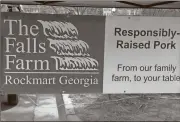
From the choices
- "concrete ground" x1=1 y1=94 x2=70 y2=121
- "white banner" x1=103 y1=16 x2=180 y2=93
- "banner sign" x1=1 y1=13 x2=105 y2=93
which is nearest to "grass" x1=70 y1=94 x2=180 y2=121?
"concrete ground" x1=1 y1=94 x2=70 y2=121

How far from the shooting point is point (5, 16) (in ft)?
10.6

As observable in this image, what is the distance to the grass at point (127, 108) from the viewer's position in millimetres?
9461

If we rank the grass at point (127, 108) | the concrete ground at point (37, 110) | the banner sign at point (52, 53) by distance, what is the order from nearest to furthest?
the banner sign at point (52, 53)
the concrete ground at point (37, 110)
the grass at point (127, 108)

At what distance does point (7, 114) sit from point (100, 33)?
614 cm

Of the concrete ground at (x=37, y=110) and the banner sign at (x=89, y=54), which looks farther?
the concrete ground at (x=37, y=110)

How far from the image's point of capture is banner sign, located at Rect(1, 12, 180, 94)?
130 inches

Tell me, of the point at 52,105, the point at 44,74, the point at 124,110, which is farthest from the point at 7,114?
the point at 44,74

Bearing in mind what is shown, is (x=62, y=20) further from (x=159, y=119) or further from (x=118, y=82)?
(x=159, y=119)

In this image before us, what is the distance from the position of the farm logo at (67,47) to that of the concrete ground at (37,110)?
538 cm

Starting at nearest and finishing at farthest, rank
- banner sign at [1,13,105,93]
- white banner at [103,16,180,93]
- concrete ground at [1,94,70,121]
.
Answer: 1. banner sign at [1,13,105,93]
2. white banner at [103,16,180,93]
3. concrete ground at [1,94,70,121]

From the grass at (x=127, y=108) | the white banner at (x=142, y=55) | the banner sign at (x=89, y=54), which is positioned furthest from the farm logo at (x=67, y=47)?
the grass at (x=127, y=108)

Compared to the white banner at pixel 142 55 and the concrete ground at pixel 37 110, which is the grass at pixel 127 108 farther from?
the white banner at pixel 142 55

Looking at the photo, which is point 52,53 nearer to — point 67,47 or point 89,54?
point 67,47

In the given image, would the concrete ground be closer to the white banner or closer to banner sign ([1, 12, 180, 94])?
banner sign ([1, 12, 180, 94])
